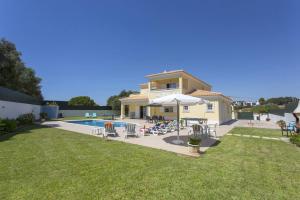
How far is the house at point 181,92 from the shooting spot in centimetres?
2233

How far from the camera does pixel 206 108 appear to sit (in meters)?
22.8

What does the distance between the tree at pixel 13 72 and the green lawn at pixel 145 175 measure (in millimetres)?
24842

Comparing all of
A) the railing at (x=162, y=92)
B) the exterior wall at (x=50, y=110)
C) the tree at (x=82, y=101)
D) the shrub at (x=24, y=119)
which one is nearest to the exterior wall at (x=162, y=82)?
the railing at (x=162, y=92)

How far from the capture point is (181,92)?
81.5 feet

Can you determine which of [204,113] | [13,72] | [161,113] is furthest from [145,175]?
[13,72]

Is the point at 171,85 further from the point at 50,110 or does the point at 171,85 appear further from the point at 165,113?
the point at 50,110

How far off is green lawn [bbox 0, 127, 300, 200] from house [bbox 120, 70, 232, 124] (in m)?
15.0

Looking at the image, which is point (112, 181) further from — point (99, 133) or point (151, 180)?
point (99, 133)

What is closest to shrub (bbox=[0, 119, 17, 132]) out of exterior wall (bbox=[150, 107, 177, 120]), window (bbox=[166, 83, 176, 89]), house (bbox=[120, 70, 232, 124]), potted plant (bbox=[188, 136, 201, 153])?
potted plant (bbox=[188, 136, 201, 153])

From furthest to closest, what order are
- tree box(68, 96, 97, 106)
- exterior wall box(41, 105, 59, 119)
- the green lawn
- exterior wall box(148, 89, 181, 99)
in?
tree box(68, 96, 97, 106), exterior wall box(41, 105, 59, 119), exterior wall box(148, 89, 181, 99), the green lawn

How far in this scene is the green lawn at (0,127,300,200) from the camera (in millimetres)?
4000

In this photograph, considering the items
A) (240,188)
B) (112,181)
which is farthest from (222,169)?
(112,181)

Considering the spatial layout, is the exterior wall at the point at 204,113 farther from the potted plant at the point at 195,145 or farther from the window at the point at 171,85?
the potted plant at the point at 195,145

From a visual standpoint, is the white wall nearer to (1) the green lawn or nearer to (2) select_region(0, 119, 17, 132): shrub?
(2) select_region(0, 119, 17, 132): shrub
